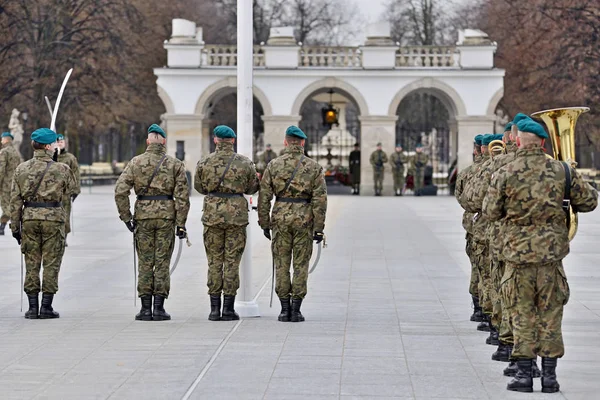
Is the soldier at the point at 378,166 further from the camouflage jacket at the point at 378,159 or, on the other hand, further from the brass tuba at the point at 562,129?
the brass tuba at the point at 562,129

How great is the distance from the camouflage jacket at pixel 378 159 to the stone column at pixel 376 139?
1.28 feet

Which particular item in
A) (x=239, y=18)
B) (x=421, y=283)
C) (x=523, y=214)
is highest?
(x=239, y=18)

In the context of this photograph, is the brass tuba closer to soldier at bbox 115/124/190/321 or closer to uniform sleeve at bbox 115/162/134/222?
soldier at bbox 115/124/190/321

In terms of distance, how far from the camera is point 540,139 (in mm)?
9797

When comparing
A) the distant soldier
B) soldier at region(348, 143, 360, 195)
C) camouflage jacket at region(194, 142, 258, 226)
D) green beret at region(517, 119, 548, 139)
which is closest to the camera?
green beret at region(517, 119, 548, 139)

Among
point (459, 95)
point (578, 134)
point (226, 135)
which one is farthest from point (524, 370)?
point (578, 134)

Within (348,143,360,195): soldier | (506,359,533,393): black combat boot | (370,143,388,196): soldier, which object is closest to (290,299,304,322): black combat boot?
(506,359,533,393): black combat boot

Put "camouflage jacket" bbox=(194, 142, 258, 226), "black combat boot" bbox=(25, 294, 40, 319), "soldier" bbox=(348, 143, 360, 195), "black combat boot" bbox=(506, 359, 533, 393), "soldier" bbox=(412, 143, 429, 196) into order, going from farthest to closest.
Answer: "soldier" bbox=(348, 143, 360, 195) < "soldier" bbox=(412, 143, 429, 196) < "black combat boot" bbox=(25, 294, 40, 319) < "camouflage jacket" bbox=(194, 142, 258, 226) < "black combat boot" bbox=(506, 359, 533, 393)

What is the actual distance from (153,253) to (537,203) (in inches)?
191

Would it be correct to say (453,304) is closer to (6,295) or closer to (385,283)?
(385,283)

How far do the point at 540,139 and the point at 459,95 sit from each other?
35578mm

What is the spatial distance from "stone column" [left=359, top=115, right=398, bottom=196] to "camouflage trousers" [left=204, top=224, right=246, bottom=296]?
106 ft

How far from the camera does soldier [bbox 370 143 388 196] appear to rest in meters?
44.6

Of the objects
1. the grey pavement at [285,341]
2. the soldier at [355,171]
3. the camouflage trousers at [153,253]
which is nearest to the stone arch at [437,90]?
the soldier at [355,171]
